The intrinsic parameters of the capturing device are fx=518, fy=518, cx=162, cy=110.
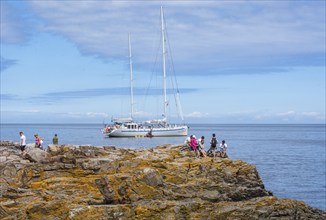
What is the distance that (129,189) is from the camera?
2211 centimetres

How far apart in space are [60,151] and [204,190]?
52.0 ft

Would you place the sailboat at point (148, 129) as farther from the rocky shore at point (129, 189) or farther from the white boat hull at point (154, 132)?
the rocky shore at point (129, 189)

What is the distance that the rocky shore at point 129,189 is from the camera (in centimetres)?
1923

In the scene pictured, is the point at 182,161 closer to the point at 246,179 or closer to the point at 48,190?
the point at 246,179

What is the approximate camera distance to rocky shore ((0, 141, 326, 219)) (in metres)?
19.2

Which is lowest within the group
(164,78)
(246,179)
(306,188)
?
(306,188)

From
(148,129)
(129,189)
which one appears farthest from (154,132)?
(129,189)

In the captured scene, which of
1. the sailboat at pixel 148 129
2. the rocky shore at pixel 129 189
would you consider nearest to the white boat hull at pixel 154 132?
the sailboat at pixel 148 129

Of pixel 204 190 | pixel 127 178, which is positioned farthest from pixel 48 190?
pixel 204 190

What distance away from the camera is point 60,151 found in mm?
38156

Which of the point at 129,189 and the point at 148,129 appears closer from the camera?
the point at 129,189

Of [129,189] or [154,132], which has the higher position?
[129,189]

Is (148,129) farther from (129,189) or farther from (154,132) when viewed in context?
(129,189)

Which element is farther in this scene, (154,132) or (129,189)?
(154,132)
